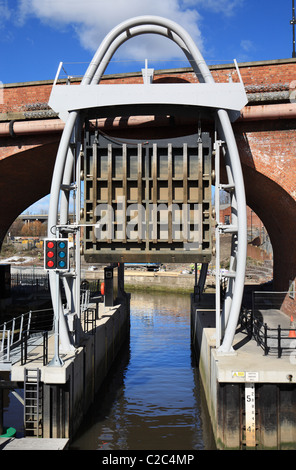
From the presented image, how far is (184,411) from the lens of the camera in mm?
17766

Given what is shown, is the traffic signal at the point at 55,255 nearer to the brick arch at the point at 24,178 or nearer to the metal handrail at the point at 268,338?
the metal handrail at the point at 268,338

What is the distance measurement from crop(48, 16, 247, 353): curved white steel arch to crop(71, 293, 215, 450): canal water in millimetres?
3107

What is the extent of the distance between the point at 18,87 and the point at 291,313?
15.8 m

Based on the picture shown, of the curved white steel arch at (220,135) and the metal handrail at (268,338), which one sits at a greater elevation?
the curved white steel arch at (220,135)

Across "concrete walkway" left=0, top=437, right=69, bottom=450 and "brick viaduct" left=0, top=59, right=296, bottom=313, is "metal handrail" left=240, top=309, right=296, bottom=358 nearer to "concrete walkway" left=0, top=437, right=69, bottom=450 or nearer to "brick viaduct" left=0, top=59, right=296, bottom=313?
"brick viaduct" left=0, top=59, right=296, bottom=313

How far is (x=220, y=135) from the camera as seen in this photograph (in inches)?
642

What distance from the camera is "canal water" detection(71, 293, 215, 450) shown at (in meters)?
15.0

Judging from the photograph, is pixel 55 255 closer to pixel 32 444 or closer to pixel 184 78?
pixel 32 444

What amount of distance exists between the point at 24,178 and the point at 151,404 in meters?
12.8

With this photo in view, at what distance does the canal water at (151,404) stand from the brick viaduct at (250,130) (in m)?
6.37

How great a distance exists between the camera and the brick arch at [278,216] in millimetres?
19188

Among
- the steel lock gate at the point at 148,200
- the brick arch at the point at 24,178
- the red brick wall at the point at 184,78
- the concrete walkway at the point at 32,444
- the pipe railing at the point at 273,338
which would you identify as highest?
the red brick wall at the point at 184,78

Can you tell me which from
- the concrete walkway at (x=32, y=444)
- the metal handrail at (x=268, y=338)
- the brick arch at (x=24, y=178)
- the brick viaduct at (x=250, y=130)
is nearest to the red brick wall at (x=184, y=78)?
the brick viaduct at (x=250, y=130)

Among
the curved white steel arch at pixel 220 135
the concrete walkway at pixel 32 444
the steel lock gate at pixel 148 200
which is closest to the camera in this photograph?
the concrete walkway at pixel 32 444
